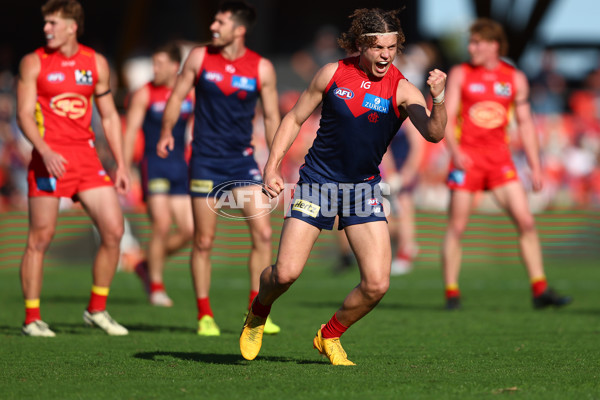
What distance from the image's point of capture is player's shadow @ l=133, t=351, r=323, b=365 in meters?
6.06

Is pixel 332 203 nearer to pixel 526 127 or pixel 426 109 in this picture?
pixel 426 109

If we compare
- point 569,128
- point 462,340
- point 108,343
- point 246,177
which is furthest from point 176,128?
point 569,128

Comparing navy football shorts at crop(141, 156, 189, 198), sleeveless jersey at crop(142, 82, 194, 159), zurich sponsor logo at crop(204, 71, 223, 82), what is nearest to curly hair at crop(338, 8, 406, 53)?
zurich sponsor logo at crop(204, 71, 223, 82)

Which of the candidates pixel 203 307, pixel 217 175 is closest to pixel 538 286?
pixel 203 307

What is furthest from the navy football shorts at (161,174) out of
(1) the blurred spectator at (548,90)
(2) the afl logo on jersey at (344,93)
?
(1) the blurred spectator at (548,90)

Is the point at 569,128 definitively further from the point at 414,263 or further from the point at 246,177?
the point at 246,177

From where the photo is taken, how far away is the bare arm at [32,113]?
7.06m

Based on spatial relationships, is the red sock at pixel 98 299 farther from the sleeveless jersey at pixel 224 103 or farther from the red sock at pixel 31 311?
the sleeveless jersey at pixel 224 103

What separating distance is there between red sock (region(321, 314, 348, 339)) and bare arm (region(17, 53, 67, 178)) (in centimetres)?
249

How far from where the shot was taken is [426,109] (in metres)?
5.65

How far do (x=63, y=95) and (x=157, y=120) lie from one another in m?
2.87

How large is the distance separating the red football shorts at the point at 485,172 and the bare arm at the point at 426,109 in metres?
3.84

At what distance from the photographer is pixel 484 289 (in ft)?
39.2

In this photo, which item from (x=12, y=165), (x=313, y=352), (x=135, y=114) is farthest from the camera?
(x=12, y=165)
